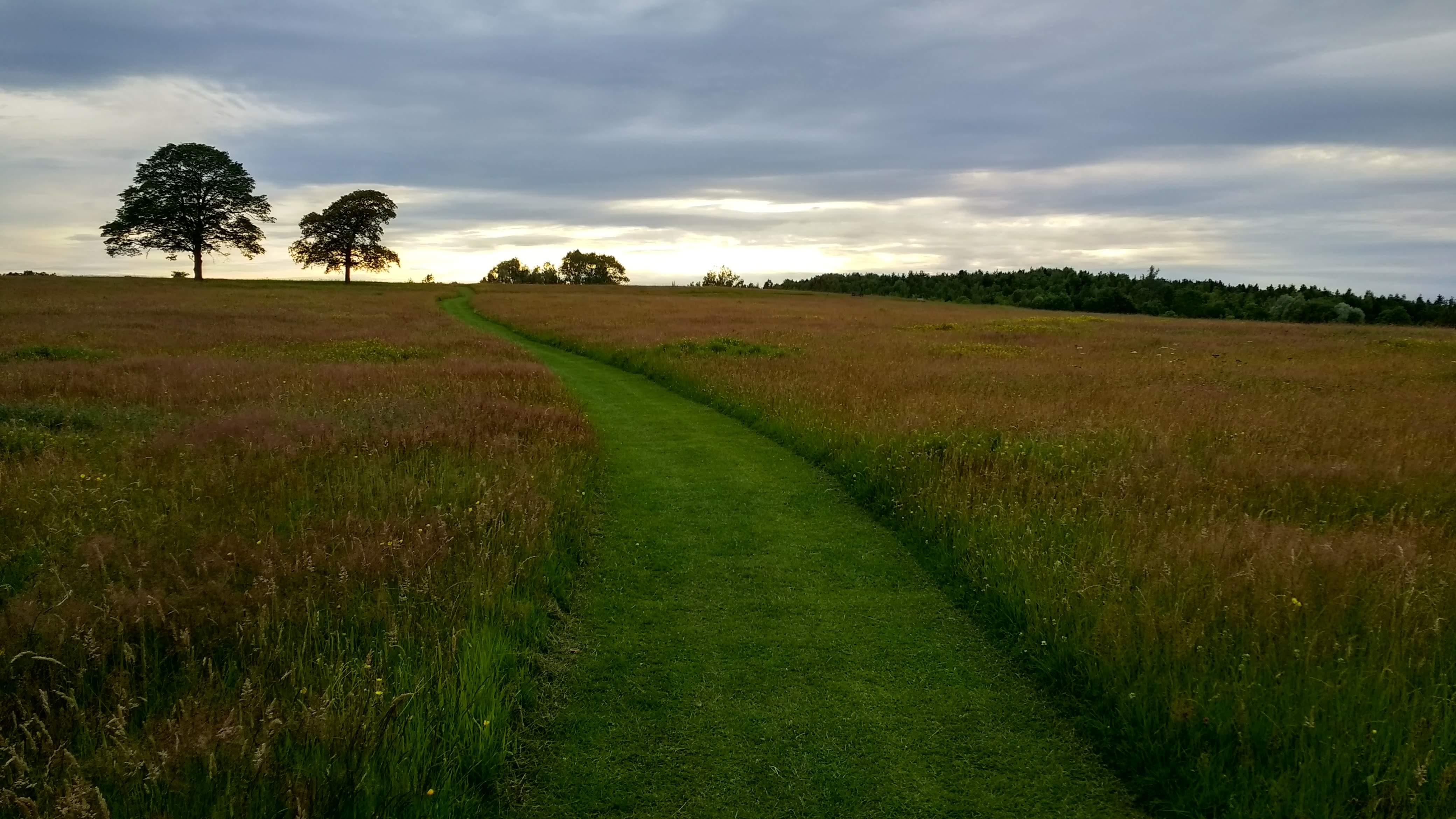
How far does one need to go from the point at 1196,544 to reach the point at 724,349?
693 inches

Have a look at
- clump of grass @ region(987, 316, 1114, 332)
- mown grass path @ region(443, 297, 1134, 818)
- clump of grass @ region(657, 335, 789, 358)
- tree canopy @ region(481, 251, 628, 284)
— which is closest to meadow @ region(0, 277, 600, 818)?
mown grass path @ region(443, 297, 1134, 818)

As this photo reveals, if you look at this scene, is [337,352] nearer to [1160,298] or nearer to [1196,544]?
[1196,544]

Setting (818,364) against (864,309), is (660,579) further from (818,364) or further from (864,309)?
(864,309)

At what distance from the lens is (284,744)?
150 inches

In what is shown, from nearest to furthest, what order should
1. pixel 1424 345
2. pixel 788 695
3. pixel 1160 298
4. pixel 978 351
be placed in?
pixel 788 695 < pixel 978 351 < pixel 1424 345 < pixel 1160 298

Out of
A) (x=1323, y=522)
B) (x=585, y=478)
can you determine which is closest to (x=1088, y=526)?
(x=1323, y=522)

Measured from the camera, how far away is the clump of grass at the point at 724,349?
22.5 meters

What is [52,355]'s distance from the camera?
1895 centimetres

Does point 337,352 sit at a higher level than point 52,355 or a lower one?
higher

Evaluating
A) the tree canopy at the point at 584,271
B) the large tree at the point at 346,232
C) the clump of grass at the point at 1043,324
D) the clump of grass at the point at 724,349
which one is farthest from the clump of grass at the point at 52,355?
the tree canopy at the point at 584,271

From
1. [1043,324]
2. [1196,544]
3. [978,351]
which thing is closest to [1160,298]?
[1043,324]

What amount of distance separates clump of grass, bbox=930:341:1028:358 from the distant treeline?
2025 inches

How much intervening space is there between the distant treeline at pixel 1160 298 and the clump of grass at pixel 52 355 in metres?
77.1

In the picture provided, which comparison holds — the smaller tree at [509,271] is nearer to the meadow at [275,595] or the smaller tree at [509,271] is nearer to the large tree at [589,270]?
the large tree at [589,270]
